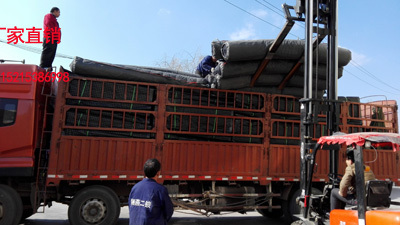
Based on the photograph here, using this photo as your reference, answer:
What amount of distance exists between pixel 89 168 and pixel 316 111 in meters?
4.39

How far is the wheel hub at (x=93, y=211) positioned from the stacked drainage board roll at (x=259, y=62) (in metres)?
3.51

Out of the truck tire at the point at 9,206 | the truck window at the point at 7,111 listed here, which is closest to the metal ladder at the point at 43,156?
the truck tire at the point at 9,206

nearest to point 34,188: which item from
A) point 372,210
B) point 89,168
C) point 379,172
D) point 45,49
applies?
point 89,168

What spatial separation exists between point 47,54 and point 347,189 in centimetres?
659

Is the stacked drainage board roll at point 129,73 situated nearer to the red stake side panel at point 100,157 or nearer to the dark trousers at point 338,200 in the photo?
the red stake side panel at point 100,157

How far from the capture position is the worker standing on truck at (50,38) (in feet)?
24.0

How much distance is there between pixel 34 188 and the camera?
6.27 metres

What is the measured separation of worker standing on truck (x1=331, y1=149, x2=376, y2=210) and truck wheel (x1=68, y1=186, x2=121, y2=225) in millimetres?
4093

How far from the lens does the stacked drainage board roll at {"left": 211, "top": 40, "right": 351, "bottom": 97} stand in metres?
6.91

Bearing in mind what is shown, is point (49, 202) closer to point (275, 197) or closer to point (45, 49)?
point (45, 49)

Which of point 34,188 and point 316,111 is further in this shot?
point 34,188

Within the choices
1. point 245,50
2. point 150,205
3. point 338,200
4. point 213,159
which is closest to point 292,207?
point 213,159

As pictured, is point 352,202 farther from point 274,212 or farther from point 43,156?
point 43,156

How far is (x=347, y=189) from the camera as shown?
4422 mm
